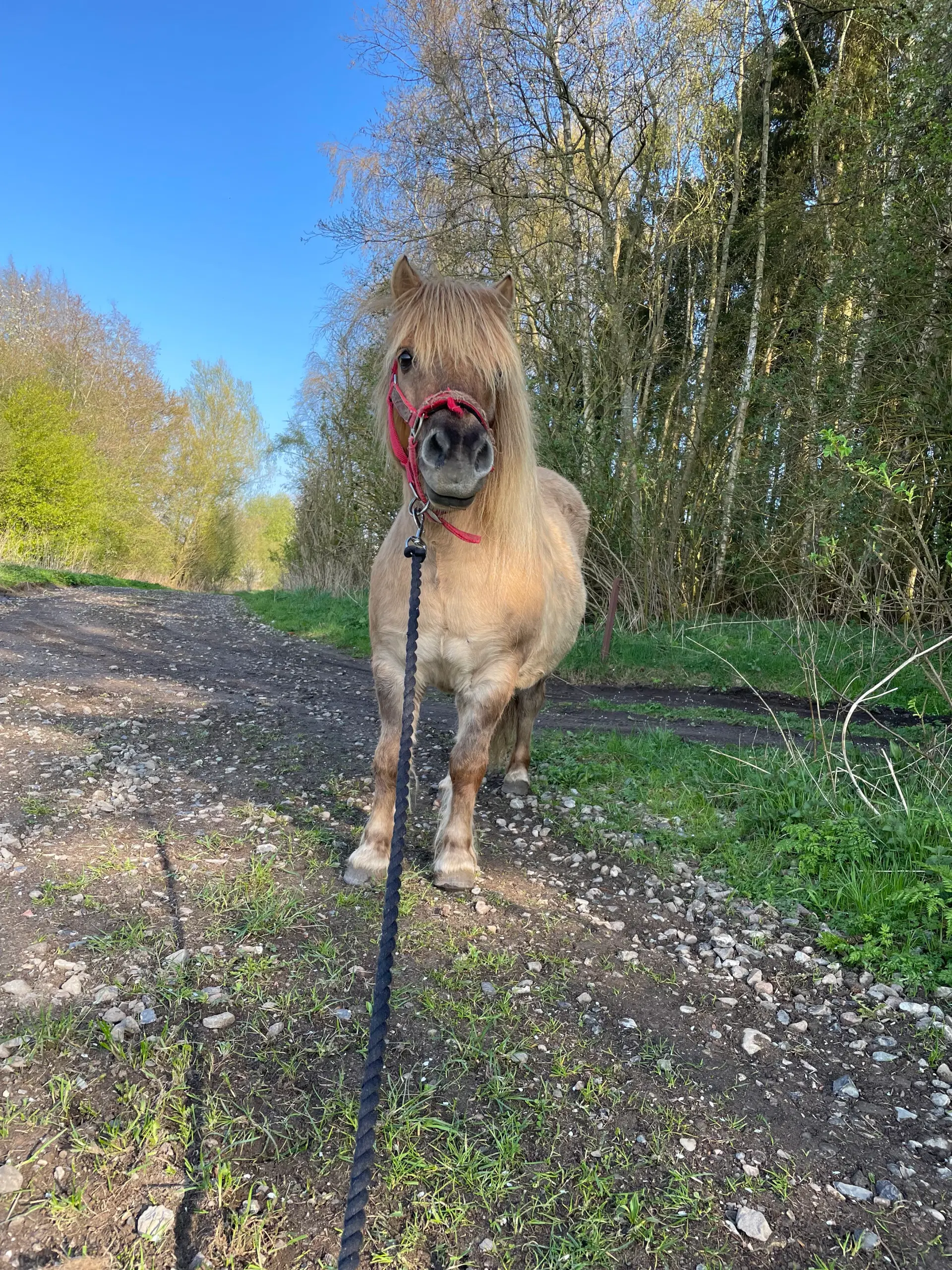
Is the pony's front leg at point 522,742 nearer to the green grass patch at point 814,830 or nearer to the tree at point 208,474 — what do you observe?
the green grass patch at point 814,830

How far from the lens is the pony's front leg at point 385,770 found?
3.14m

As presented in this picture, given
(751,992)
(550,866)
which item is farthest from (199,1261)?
(550,866)

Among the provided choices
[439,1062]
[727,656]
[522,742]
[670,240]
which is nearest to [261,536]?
[670,240]

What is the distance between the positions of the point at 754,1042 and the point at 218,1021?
179 cm

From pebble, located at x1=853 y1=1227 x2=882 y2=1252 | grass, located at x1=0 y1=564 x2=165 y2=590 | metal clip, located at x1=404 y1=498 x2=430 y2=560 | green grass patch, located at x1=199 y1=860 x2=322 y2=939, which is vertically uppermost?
metal clip, located at x1=404 y1=498 x2=430 y2=560

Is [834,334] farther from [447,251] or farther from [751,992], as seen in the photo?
[751,992]

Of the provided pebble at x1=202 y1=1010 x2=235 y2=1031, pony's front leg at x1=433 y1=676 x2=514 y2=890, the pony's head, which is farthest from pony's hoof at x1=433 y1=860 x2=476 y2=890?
the pony's head

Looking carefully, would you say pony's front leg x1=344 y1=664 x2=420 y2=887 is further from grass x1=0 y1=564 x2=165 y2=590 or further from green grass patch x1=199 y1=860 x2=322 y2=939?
grass x1=0 y1=564 x2=165 y2=590

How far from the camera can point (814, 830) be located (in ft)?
11.1

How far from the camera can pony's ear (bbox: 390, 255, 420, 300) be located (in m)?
2.93

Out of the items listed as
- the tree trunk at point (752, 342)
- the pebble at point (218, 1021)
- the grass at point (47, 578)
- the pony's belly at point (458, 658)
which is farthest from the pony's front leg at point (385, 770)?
the grass at point (47, 578)

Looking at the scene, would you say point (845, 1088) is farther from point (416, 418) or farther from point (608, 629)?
point (608, 629)

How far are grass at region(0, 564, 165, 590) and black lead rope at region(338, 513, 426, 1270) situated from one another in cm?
1454

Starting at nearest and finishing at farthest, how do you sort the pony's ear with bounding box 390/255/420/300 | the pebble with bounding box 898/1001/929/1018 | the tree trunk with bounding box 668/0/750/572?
the pebble with bounding box 898/1001/929/1018 → the pony's ear with bounding box 390/255/420/300 → the tree trunk with bounding box 668/0/750/572
